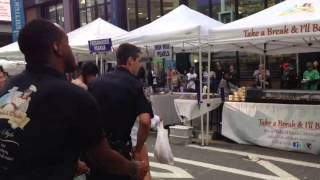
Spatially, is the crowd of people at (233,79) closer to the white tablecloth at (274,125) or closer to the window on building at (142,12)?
the white tablecloth at (274,125)

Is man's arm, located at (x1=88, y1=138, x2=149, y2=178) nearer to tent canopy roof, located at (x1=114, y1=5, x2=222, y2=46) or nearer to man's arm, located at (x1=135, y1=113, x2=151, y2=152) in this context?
man's arm, located at (x1=135, y1=113, x2=151, y2=152)

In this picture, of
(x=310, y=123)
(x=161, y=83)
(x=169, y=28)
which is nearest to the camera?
(x=310, y=123)

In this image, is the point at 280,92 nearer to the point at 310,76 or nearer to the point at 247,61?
the point at 310,76

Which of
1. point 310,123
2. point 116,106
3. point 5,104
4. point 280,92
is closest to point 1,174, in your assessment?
point 5,104

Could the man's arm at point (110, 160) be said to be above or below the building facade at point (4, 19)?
below

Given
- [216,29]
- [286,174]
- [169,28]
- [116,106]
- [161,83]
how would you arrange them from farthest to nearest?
[161,83]
[169,28]
[216,29]
[286,174]
[116,106]

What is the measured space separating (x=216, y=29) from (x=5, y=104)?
8.10m

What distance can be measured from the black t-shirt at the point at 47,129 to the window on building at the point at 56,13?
115 ft

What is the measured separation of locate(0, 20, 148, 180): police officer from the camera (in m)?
2.20

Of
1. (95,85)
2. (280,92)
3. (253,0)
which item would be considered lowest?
(280,92)

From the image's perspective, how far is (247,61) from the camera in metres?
23.3

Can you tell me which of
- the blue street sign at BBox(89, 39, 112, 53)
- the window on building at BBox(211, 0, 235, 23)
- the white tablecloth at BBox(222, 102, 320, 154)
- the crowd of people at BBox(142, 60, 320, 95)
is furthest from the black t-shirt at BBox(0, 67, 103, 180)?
the window on building at BBox(211, 0, 235, 23)

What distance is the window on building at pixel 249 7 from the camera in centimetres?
2291

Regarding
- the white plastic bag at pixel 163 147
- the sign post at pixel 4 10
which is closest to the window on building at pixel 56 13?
the sign post at pixel 4 10
